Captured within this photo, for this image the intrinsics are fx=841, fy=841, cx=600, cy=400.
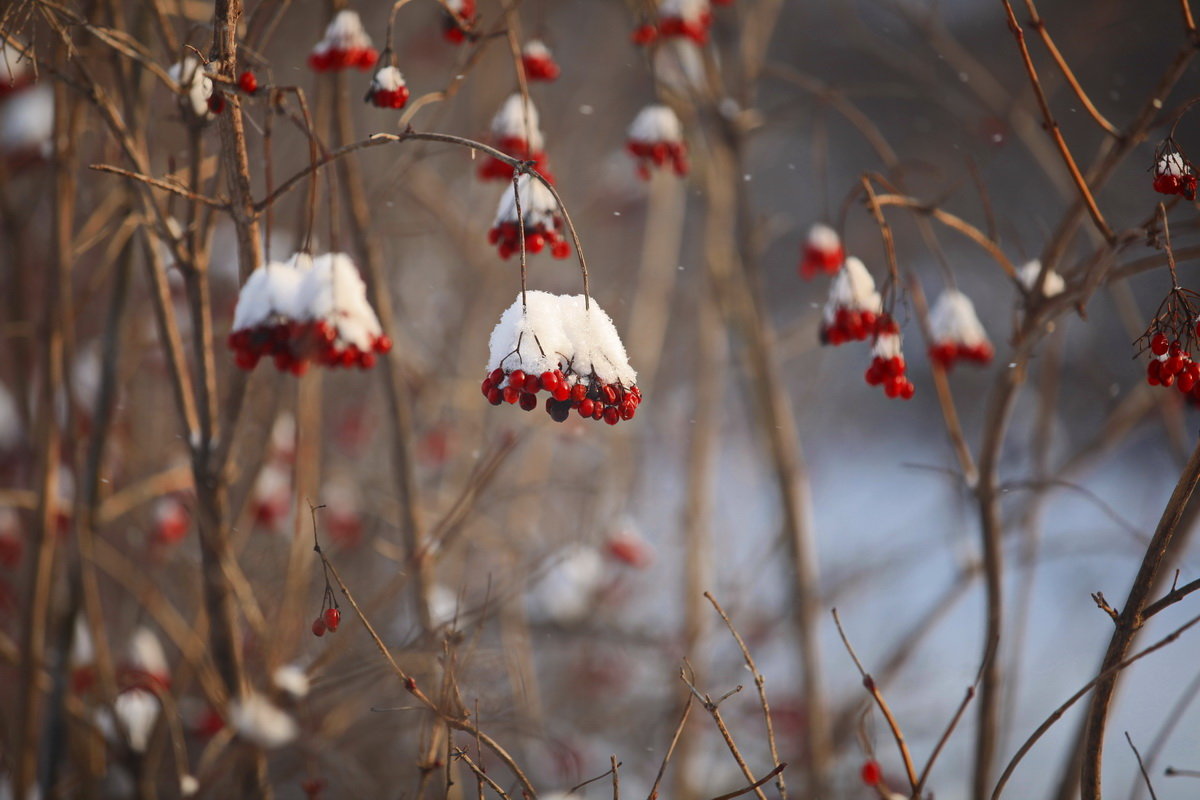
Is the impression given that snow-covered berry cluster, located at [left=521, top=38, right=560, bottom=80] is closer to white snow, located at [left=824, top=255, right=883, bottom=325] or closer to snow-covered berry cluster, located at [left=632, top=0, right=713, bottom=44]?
snow-covered berry cluster, located at [left=632, top=0, right=713, bottom=44]

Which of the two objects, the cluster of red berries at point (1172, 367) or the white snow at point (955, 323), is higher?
the white snow at point (955, 323)

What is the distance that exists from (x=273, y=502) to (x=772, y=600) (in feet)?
12.0

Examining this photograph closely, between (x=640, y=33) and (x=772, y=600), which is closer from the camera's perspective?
(x=640, y=33)

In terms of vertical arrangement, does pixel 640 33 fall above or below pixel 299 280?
above

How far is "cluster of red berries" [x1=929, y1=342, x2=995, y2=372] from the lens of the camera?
195 centimetres

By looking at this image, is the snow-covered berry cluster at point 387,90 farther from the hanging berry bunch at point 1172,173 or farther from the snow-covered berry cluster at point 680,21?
the hanging berry bunch at point 1172,173

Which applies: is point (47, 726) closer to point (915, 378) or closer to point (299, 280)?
point (299, 280)

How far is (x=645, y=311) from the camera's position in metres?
4.08

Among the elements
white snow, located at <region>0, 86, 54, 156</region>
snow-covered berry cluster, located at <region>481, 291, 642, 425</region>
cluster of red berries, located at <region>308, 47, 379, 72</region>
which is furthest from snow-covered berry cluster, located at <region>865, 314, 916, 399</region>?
white snow, located at <region>0, 86, 54, 156</region>

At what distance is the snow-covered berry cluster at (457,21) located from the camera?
1740 mm

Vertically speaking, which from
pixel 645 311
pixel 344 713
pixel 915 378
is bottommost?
pixel 344 713

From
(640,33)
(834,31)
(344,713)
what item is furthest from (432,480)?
(834,31)

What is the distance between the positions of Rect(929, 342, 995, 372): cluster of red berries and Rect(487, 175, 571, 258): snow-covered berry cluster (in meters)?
0.94

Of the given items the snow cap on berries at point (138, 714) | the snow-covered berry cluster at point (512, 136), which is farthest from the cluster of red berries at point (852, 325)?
the snow cap on berries at point (138, 714)
